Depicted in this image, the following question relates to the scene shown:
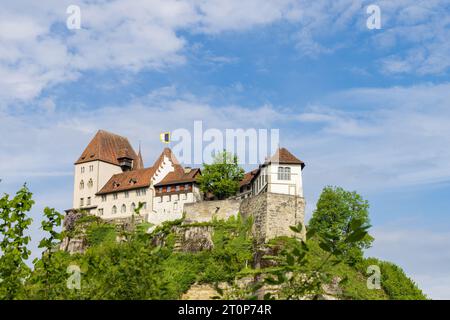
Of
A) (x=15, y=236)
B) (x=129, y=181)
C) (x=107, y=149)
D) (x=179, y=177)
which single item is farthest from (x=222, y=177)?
(x=15, y=236)

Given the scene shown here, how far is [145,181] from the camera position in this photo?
7250 centimetres

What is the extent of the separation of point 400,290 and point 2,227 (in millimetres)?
47238

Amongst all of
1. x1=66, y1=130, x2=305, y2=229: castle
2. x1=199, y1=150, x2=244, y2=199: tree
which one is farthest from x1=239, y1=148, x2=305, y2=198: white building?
x1=199, y1=150, x2=244, y2=199: tree

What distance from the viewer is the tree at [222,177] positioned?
6581 cm

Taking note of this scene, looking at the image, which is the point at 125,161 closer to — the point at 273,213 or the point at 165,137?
the point at 165,137

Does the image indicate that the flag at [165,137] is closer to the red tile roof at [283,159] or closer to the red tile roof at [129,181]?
the red tile roof at [129,181]

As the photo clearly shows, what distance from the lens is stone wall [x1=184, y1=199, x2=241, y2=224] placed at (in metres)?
57.8

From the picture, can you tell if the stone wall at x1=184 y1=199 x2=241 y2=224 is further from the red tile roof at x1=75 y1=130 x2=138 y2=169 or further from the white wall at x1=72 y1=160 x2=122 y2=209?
the red tile roof at x1=75 y1=130 x2=138 y2=169

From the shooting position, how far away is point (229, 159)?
6831 centimetres

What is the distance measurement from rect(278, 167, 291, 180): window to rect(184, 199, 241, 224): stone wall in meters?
4.35

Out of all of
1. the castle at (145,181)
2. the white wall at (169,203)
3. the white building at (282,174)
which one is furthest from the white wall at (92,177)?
the white building at (282,174)

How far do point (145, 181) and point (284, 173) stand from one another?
19947 mm
